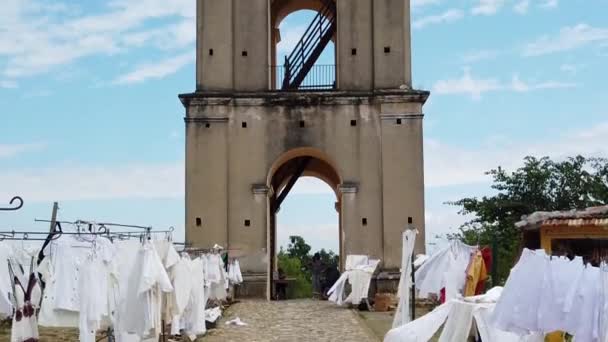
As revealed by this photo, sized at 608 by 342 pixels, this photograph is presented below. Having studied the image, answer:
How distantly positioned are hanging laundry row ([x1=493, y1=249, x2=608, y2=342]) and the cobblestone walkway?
7642 millimetres

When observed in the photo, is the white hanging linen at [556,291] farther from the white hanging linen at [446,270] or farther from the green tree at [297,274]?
the green tree at [297,274]

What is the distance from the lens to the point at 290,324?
1820 cm

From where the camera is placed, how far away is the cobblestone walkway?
16.1 m

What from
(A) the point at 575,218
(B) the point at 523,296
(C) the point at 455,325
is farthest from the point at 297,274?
(B) the point at 523,296

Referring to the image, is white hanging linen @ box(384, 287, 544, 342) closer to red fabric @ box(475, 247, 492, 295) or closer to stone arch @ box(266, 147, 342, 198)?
red fabric @ box(475, 247, 492, 295)

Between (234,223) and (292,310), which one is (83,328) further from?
(234,223)

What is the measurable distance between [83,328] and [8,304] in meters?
1.00

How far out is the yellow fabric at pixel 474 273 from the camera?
15.1 metres

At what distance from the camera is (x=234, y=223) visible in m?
24.2

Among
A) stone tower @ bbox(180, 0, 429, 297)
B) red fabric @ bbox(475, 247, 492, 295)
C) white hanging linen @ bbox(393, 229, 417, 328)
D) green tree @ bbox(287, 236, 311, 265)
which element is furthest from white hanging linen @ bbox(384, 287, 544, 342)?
green tree @ bbox(287, 236, 311, 265)

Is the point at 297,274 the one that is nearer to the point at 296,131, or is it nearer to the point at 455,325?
the point at 296,131

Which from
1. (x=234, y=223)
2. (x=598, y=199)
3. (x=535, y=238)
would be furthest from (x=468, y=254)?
(x=598, y=199)

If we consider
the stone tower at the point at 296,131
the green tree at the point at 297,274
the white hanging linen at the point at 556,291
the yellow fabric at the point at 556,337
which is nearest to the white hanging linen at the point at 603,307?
the white hanging linen at the point at 556,291

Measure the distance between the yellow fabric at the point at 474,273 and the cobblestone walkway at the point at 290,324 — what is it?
1.87 m
